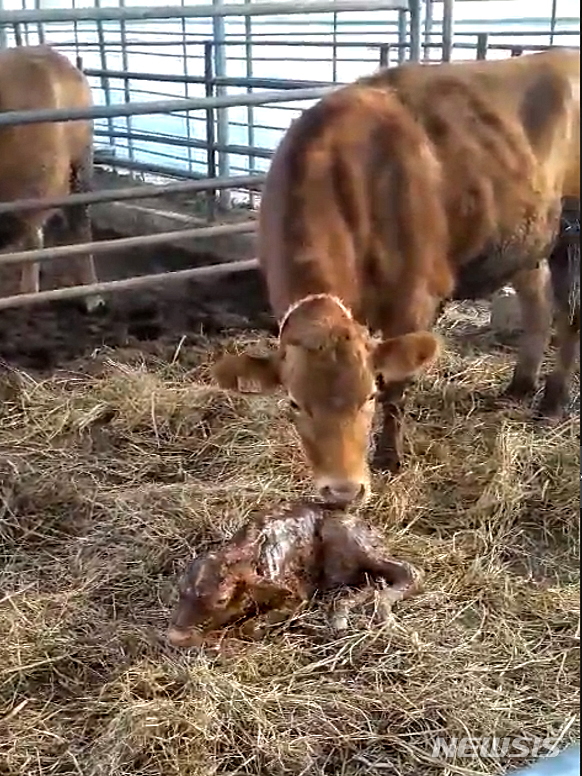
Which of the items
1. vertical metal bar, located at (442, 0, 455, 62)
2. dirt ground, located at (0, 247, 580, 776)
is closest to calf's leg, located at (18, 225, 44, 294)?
dirt ground, located at (0, 247, 580, 776)

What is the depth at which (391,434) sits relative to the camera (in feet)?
11.8

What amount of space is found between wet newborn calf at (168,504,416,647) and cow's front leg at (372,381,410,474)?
70cm

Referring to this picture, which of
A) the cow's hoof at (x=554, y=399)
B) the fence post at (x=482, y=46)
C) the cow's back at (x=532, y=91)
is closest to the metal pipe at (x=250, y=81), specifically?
the fence post at (x=482, y=46)

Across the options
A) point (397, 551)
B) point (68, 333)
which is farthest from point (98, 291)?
point (397, 551)

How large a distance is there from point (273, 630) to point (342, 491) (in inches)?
16.3

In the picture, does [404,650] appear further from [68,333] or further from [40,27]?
[40,27]

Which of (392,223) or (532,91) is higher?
(532,91)

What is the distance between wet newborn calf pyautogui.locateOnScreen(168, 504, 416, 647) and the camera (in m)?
2.57

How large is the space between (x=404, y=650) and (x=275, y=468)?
1116mm

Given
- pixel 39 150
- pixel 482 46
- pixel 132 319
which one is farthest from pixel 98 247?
pixel 482 46

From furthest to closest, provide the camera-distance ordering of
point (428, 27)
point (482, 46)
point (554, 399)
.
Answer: point (428, 27) → point (482, 46) → point (554, 399)

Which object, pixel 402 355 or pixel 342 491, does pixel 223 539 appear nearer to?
pixel 342 491

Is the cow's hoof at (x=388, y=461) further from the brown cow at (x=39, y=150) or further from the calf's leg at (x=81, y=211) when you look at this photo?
the calf's leg at (x=81, y=211)

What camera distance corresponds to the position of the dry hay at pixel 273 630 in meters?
2.32
